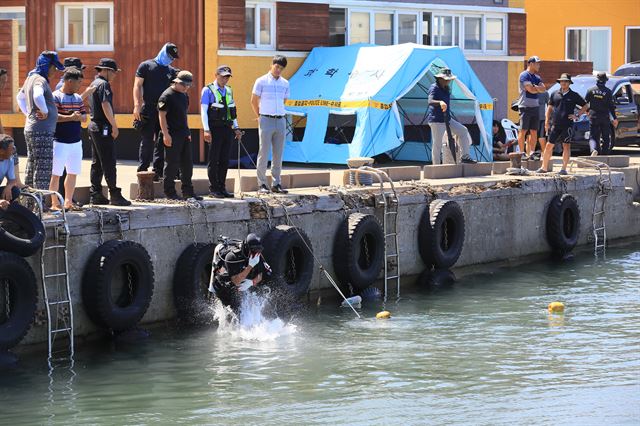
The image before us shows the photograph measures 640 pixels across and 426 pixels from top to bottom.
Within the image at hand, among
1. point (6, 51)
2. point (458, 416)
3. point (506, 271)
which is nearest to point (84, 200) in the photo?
point (458, 416)

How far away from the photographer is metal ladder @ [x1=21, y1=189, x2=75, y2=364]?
14930 mm

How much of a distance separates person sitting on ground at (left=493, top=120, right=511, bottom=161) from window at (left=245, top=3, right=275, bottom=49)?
5.50 meters

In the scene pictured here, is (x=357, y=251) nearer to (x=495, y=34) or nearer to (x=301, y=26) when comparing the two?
(x=301, y=26)

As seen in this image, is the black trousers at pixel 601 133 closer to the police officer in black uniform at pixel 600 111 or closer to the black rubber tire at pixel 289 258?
the police officer in black uniform at pixel 600 111

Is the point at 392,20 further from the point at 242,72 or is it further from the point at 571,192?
the point at 571,192

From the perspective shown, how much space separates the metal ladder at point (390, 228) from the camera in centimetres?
2022

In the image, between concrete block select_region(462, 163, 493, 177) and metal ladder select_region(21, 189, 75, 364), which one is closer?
metal ladder select_region(21, 189, 75, 364)

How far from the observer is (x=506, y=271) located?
22.8 meters

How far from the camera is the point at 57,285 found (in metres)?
15.1

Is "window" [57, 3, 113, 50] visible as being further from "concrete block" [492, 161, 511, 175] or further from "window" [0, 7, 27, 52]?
"concrete block" [492, 161, 511, 175]

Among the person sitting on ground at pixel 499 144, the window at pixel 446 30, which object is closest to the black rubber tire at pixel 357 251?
the person sitting on ground at pixel 499 144

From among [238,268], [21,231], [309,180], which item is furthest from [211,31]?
[21,231]

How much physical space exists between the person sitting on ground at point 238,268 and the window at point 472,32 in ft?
54.8

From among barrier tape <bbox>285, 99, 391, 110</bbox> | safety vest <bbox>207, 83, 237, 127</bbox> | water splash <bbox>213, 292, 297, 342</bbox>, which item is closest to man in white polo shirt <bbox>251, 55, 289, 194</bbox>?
safety vest <bbox>207, 83, 237, 127</bbox>
